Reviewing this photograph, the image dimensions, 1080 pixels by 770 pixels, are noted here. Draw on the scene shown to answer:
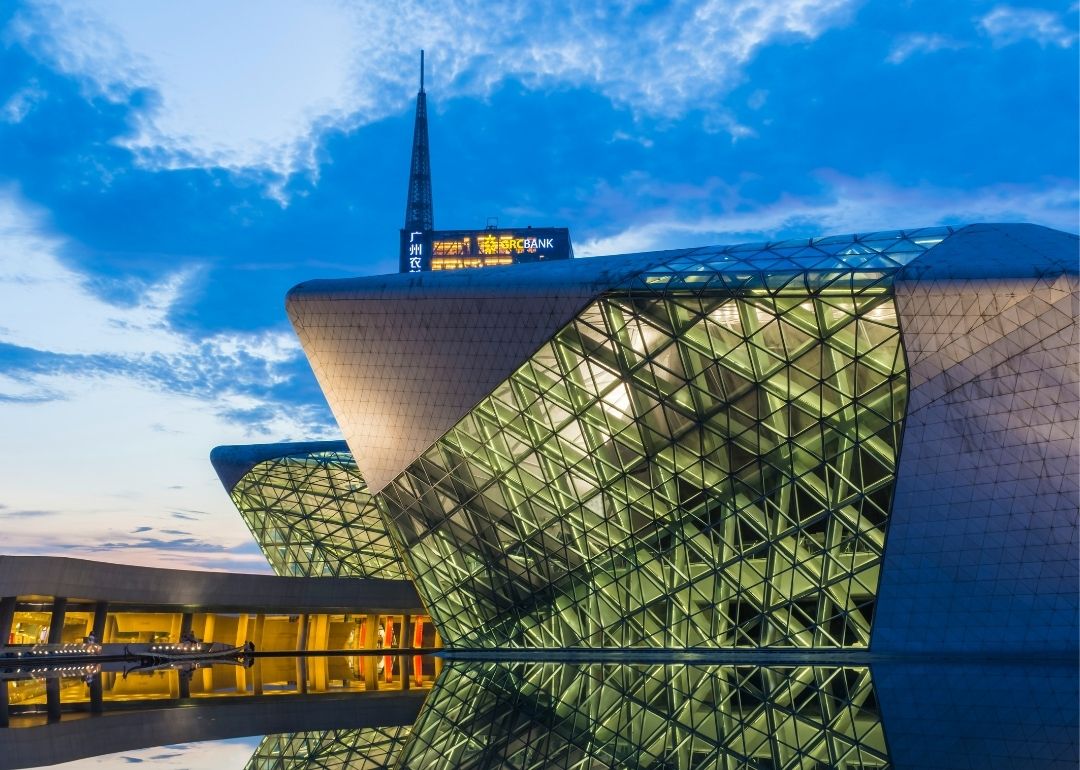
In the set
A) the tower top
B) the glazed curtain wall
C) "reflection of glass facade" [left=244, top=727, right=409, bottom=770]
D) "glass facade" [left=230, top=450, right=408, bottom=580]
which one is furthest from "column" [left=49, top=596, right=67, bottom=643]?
the tower top

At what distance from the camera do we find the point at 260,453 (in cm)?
6372

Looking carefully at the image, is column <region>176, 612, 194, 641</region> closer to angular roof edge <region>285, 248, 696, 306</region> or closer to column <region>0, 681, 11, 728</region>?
column <region>0, 681, 11, 728</region>

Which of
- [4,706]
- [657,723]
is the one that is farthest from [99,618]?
[657,723]

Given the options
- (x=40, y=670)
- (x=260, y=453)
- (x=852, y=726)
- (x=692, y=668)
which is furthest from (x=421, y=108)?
(x=852, y=726)

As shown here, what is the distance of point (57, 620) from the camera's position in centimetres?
4775

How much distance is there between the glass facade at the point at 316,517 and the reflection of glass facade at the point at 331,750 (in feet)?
150

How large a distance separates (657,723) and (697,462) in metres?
15.6

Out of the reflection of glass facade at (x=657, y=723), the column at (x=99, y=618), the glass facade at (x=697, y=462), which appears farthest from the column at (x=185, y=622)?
the reflection of glass facade at (x=657, y=723)

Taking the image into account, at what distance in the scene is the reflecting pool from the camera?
1238 centimetres

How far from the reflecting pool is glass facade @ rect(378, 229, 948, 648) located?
3819 millimetres

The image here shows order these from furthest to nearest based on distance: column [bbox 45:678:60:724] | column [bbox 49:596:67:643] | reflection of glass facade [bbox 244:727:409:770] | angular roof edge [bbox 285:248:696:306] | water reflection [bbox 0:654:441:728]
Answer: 1. column [bbox 49:596:67:643]
2. angular roof edge [bbox 285:248:696:306]
3. water reflection [bbox 0:654:441:728]
4. column [bbox 45:678:60:724]
5. reflection of glass facade [bbox 244:727:409:770]

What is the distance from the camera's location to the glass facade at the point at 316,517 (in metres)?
63.0

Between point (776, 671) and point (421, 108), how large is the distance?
545ft

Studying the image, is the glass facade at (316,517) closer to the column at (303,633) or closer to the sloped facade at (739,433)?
the column at (303,633)
